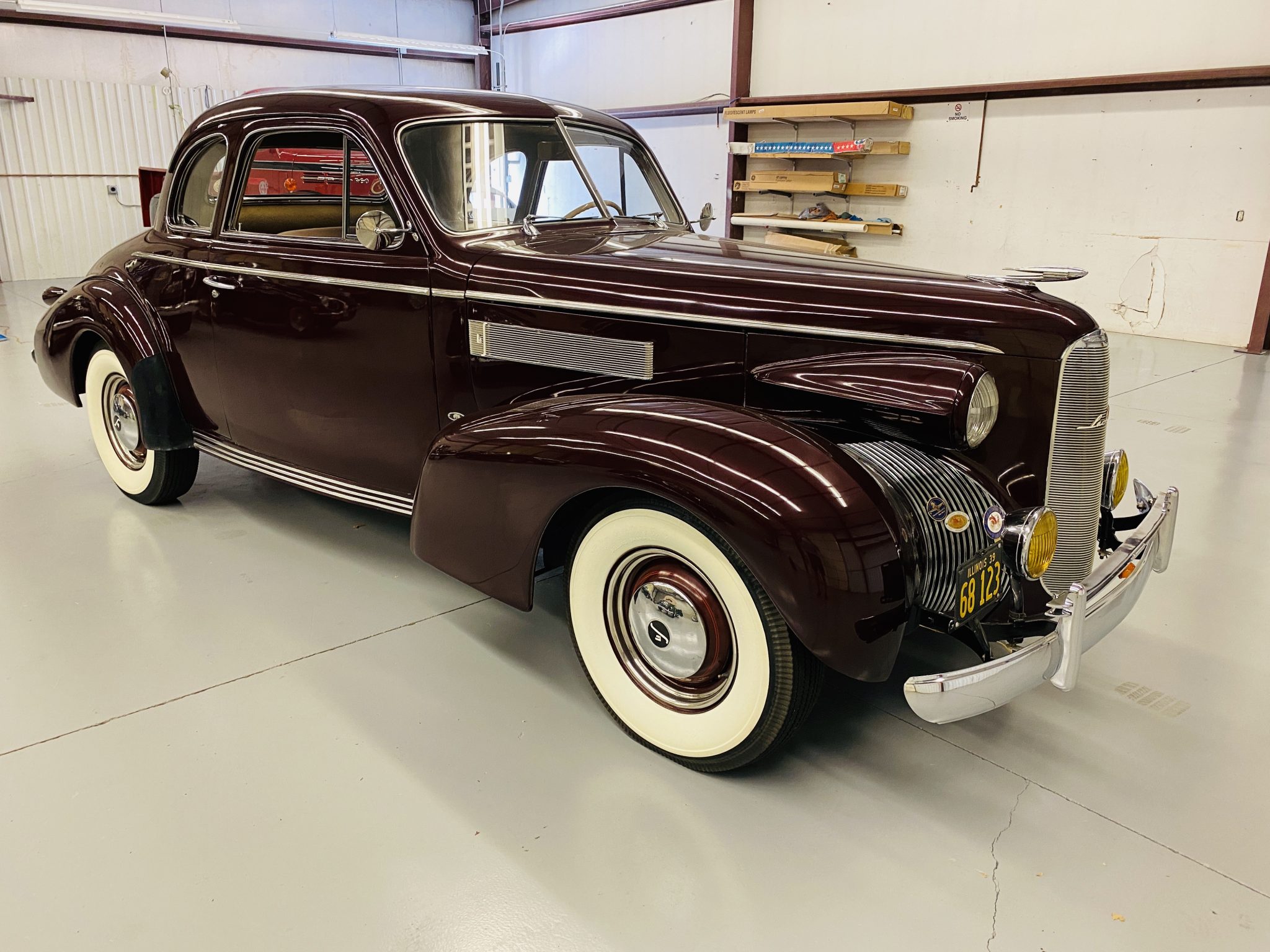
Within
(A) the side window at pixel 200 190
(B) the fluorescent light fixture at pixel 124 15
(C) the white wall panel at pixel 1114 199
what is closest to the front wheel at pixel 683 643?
(A) the side window at pixel 200 190

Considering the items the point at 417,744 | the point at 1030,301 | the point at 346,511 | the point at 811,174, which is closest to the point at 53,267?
the point at 811,174

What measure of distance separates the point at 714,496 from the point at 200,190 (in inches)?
120

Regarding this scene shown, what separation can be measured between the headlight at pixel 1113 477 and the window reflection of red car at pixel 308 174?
2515 millimetres

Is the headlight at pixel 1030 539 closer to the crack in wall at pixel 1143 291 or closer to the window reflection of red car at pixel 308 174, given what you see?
the window reflection of red car at pixel 308 174

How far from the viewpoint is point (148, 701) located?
8.48ft

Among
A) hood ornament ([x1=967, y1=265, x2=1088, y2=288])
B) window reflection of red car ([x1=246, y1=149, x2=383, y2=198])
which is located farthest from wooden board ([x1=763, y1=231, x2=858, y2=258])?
hood ornament ([x1=967, y1=265, x2=1088, y2=288])

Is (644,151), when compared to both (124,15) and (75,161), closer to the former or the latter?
(124,15)

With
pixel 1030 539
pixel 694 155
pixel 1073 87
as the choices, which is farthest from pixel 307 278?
pixel 694 155

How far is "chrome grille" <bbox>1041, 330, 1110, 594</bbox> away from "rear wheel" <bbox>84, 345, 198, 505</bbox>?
3532 millimetres

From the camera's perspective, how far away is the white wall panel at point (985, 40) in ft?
26.7

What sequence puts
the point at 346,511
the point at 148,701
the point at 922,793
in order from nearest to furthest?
the point at 922,793, the point at 148,701, the point at 346,511

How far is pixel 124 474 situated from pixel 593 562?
2.90m

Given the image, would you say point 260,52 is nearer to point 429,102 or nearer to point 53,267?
point 53,267

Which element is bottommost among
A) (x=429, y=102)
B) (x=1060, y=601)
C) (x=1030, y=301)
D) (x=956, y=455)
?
(x=1060, y=601)
